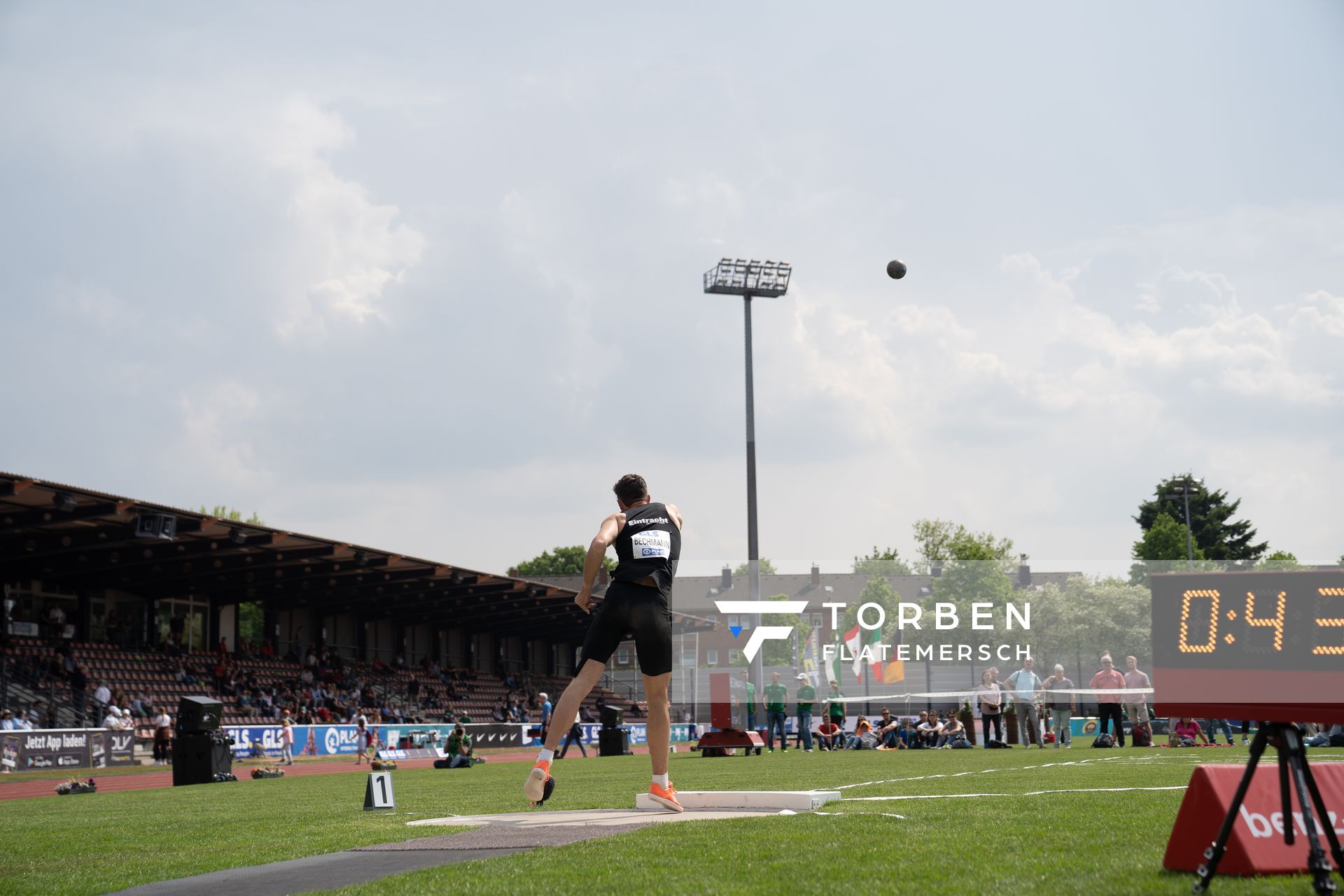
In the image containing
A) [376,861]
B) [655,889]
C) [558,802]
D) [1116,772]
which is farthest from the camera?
[1116,772]

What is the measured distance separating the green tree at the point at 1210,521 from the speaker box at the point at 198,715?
82602 millimetres

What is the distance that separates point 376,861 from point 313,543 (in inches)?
1388

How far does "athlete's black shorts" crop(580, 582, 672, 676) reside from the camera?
7203mm

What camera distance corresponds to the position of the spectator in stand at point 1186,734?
23.1 metres

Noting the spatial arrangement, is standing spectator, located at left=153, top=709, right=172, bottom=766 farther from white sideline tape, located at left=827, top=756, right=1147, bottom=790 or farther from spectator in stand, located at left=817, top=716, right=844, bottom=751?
white sideline tape, located at left=827, top=756, right=1147, bottom=790

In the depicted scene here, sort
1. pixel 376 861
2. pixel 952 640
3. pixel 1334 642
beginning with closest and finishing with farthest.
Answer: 1. pixel 1334 642
2. pixel 376 861
3. pixel 952 640

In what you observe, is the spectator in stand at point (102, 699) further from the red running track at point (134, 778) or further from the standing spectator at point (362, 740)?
the standing spectator at point (362, 740)

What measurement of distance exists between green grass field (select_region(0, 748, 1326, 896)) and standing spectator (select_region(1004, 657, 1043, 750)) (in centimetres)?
1148

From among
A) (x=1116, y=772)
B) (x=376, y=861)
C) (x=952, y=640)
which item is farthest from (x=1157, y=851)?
(x=952, y=640)

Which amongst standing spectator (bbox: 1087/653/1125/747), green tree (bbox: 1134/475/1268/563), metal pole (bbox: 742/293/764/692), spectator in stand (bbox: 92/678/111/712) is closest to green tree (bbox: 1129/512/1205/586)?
green tree (bbox: 1134/475/1268/563)

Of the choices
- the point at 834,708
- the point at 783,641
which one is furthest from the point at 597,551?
the point at 783,641

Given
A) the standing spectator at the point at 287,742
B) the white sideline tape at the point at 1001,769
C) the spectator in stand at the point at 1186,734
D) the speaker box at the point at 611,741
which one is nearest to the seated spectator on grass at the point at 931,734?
the spectator in stand at the point at 1186,734

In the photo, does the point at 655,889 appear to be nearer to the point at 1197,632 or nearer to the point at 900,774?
the point at 1197,632

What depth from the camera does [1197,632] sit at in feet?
12.8
